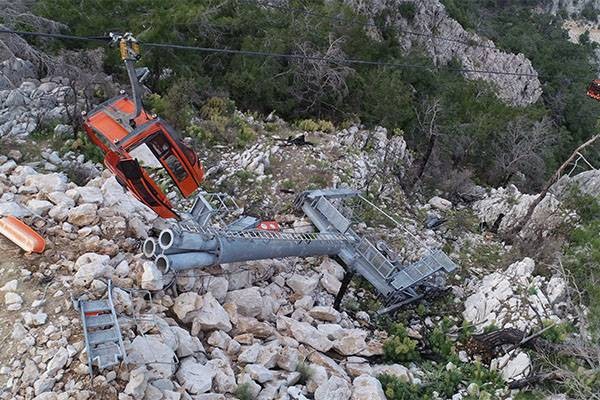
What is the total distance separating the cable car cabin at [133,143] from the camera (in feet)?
22.9

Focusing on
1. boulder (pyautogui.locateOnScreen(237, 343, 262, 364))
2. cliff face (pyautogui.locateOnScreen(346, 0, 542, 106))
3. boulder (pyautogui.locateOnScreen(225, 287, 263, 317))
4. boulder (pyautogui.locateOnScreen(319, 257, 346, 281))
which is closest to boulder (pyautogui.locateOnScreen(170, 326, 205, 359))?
boulder (pyautogui.locateOnScreen(237, 343, 262, 364))

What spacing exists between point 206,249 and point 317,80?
9248 mm

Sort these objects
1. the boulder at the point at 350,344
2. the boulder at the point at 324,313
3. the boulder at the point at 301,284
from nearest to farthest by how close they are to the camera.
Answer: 1. the boulder at the point at 350,344
2. the boulder at the point at 324,313
3. the boulder at the point at 301,284

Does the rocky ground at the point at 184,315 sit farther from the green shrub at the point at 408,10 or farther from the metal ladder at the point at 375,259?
the green shrub at the point at 408,10

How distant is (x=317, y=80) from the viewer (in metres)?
14.9

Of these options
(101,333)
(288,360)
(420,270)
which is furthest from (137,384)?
(420,270)

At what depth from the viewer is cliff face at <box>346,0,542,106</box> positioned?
29494 mm

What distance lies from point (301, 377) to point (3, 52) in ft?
34.6

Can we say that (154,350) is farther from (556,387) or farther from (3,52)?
(3,52)

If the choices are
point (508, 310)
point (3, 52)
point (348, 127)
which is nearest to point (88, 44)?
point (3, 52)

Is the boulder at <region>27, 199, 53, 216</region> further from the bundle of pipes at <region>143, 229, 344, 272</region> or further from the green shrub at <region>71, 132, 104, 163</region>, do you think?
the green shrub at <region>71, 132, 104, 163</region>

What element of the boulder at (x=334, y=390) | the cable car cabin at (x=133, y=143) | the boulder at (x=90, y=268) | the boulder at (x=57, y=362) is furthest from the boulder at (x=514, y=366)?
the boulder at (x=57, y=362)

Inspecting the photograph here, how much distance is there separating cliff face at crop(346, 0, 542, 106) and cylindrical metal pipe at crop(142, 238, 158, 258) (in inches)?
905

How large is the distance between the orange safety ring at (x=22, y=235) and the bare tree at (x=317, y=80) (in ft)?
32.6
